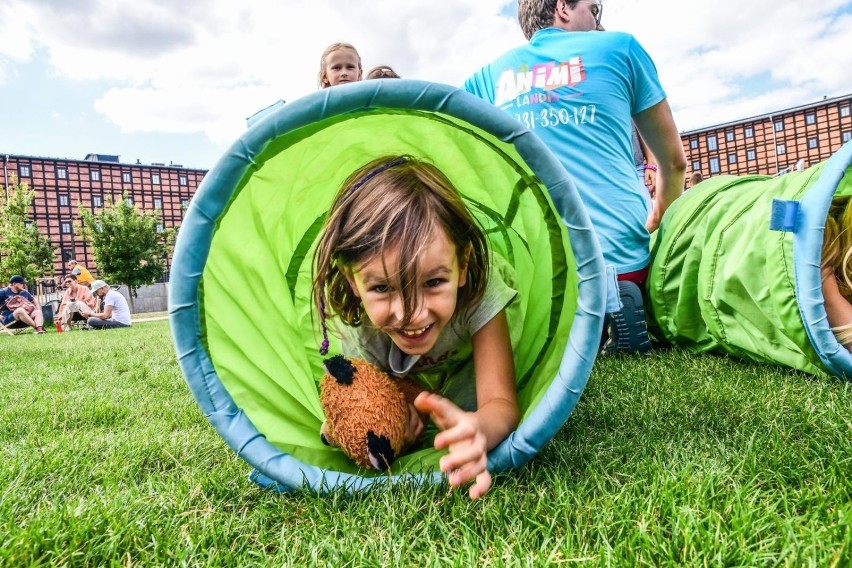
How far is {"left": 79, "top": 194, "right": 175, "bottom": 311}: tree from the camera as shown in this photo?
32.7m

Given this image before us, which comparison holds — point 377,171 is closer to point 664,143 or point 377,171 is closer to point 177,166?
point 664,143

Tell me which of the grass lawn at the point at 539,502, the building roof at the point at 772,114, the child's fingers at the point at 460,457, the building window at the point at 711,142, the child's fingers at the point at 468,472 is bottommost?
the grass lawn at the point at 539,502

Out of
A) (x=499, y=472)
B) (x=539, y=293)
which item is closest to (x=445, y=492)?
(x=499, y=472)

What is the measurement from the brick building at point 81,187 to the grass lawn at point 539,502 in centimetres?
4693

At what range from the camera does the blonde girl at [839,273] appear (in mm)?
2057

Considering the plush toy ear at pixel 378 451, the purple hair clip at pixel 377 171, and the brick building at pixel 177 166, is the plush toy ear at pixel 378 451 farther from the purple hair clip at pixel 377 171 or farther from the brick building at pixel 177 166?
the brick building at pixel 177 166

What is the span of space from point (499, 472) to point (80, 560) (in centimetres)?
87

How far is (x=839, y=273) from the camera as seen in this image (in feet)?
7.23

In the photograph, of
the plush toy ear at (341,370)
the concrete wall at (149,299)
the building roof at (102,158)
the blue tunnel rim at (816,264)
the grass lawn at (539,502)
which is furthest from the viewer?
the building roof at (102,158)

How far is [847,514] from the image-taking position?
995 millimetres

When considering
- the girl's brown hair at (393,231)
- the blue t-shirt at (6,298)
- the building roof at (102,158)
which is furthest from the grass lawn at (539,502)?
Answer: the building roof at (102,158)

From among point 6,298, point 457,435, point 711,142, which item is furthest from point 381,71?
point 711,142

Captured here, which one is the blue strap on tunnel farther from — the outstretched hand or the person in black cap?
the person in black cap

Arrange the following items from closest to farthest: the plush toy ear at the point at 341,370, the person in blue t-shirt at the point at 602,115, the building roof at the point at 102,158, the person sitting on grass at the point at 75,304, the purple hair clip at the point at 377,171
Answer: the plush toy ear at the point at 341,370, the purple hair clip at the point at 377,171, the person in blue t-shirt at the point at 602,115, the person sitting on grass at the point at 75,304, the building roof at the point at 102,158
